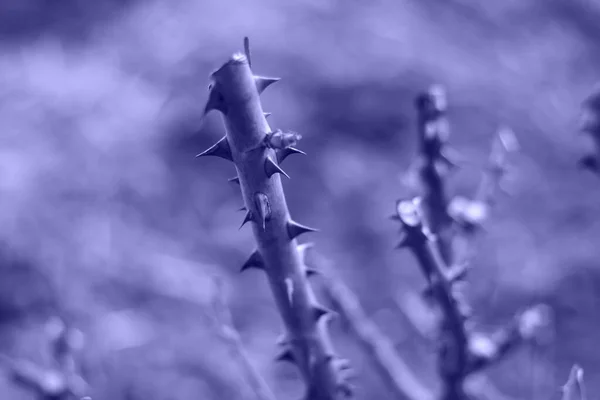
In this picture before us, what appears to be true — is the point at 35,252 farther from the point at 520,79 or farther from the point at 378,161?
the point at 520,79

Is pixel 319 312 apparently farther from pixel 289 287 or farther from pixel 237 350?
pixel 237 350

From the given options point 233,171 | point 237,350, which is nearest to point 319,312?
point 237,350

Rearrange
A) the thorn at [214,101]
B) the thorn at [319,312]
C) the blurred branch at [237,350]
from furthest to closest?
the blurred branch at [237,350]
the thorn at [319,312]
the thorn at [214,101]

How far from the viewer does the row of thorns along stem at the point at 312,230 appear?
0.90 ft

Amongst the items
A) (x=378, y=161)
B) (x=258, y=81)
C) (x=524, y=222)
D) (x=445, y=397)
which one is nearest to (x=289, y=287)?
(x=258, y=81)

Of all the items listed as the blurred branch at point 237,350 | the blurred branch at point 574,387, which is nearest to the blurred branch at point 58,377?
the blurred branch at point 237,350

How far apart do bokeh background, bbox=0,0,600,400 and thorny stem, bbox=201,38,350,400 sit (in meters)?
0.41

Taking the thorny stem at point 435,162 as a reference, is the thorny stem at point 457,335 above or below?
below

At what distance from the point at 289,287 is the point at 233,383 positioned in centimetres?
40

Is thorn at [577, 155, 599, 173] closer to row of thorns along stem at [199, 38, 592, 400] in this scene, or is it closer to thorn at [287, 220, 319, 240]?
row of thorns along stem at [199, 38, 592, 400]

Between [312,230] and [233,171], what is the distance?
3.13 ft

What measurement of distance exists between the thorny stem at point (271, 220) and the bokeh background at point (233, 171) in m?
0.41

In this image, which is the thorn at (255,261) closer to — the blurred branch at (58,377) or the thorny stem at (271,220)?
the thorny stem at (271,220)

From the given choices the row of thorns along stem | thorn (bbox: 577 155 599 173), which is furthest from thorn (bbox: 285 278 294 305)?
thorn (bbox: 577 155 599 173)
